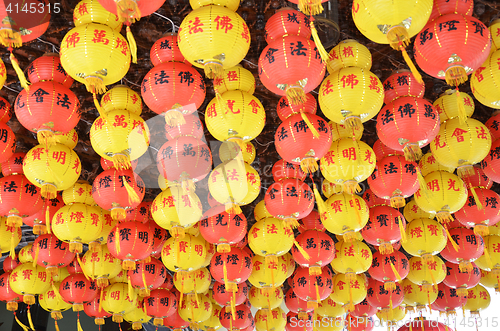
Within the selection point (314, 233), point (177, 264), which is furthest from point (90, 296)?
point (314, 233)

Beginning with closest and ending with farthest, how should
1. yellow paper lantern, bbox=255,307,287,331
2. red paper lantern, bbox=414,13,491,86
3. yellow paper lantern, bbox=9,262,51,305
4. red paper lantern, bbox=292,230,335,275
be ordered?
1. red paper lantern, bbox=414,13,491,86
2. red paper lantern, bbox=292,230,335,275
3. yellow paper lantern, bbox=9,262,51,305
4. yellow paper lantern, bbox=255,307,287,331

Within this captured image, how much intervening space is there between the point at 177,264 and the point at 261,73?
106 inches

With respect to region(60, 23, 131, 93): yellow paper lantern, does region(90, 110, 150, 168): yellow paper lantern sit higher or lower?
lower

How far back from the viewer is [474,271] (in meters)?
5.42

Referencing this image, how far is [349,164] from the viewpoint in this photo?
138 inches

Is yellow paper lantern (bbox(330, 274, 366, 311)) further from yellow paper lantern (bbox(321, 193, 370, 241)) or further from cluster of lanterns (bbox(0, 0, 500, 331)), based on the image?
yellow paper lantern (bbox(321, 193, 370, 241))

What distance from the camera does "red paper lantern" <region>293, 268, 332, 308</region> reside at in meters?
5.15

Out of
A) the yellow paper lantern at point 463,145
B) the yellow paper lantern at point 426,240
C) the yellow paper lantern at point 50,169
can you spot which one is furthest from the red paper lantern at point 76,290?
the yellow paper lantern at point 463,145

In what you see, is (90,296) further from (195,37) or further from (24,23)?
(195,37)

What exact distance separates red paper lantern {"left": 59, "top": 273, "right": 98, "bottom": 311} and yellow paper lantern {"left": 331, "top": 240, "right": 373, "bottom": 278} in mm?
3547

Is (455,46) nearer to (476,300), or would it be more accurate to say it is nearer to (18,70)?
(18,70)

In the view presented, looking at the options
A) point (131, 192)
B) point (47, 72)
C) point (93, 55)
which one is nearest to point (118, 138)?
point (131, 192)

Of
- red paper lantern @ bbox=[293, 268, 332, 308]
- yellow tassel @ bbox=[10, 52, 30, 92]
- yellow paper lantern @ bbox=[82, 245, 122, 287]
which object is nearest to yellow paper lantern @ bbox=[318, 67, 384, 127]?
yellow tassel @ bbox=[10, 52, 30, 92]

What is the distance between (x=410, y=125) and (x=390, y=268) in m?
2.69
